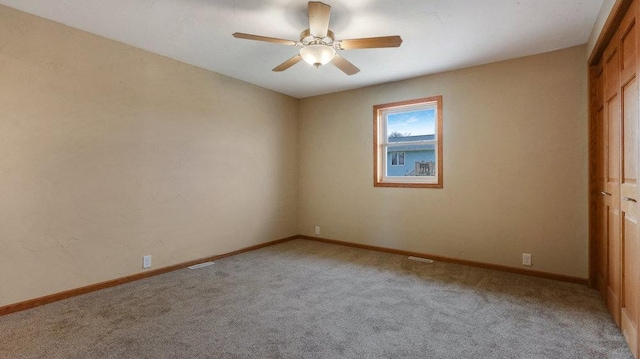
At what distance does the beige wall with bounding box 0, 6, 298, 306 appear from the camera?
2465 mm

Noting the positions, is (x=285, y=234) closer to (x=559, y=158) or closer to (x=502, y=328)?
(x=502, y=328)

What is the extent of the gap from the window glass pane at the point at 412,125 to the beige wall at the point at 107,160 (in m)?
2.06

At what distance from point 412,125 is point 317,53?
2235 millimetres

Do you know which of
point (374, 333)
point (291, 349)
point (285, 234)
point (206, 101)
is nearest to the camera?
point (291, 349)

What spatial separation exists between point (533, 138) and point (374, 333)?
2.73 metres

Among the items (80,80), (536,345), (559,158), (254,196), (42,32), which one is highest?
(42,32)

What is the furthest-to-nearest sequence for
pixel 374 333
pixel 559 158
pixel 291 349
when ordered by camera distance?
pixel 559 158, pixel 374 333, pixel 291 349

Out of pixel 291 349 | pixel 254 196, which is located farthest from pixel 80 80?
pixel 291 349

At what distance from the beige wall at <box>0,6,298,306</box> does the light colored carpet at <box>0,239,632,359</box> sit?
1.36 ft

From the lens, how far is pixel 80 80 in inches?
110

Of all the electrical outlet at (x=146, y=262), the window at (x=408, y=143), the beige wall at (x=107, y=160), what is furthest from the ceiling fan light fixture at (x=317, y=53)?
the electrical outlet at (x=146, y=262)

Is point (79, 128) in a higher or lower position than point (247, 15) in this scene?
lower

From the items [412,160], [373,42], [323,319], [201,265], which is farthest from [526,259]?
[201,265]

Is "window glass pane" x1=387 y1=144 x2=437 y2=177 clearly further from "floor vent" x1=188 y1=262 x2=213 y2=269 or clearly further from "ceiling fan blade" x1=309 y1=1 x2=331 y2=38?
"floor vent" x1=188 y1=262 x2=213 y2=269
